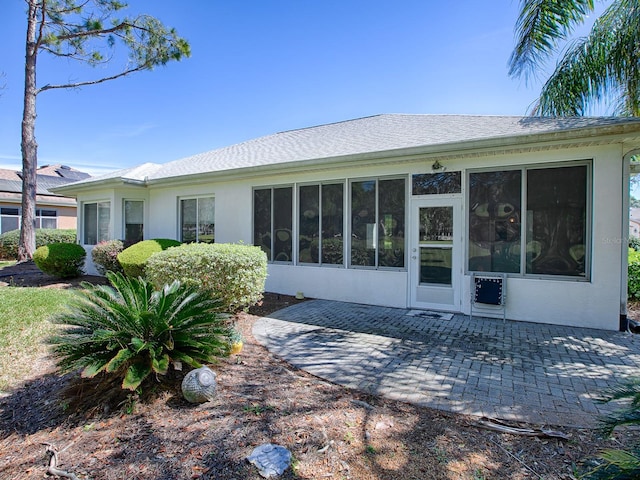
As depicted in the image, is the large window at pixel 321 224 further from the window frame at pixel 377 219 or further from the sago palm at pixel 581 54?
the sago palm at pixel 581 54

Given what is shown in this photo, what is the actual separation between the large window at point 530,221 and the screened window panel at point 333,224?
8.95 feet

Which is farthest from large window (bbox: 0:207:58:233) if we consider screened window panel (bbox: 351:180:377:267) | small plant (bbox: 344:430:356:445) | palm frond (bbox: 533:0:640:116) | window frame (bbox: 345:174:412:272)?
palm frond (bbox: 533:0:640:116)

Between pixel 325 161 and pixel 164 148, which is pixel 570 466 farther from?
pixel 164 148

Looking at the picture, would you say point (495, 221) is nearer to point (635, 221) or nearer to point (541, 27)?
point (541, 27)

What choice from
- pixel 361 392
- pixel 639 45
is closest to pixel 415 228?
pixel 361 392

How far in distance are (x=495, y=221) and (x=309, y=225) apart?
3.98 meters

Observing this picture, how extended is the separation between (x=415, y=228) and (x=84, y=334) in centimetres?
571

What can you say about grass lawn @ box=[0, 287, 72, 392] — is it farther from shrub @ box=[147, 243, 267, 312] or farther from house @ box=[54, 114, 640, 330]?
house @ box=[54, 114, 640, 330]

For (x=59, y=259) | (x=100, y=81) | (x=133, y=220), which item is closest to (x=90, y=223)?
(x=133, y=220)

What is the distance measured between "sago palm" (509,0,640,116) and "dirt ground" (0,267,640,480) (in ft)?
25.3

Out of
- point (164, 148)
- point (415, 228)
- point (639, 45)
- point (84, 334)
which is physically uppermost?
point (164, 148)

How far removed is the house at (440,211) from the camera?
18.5 ft

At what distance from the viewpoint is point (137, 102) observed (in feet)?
50.2

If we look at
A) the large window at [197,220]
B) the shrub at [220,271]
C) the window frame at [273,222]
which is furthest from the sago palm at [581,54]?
the large window at [197,220]
